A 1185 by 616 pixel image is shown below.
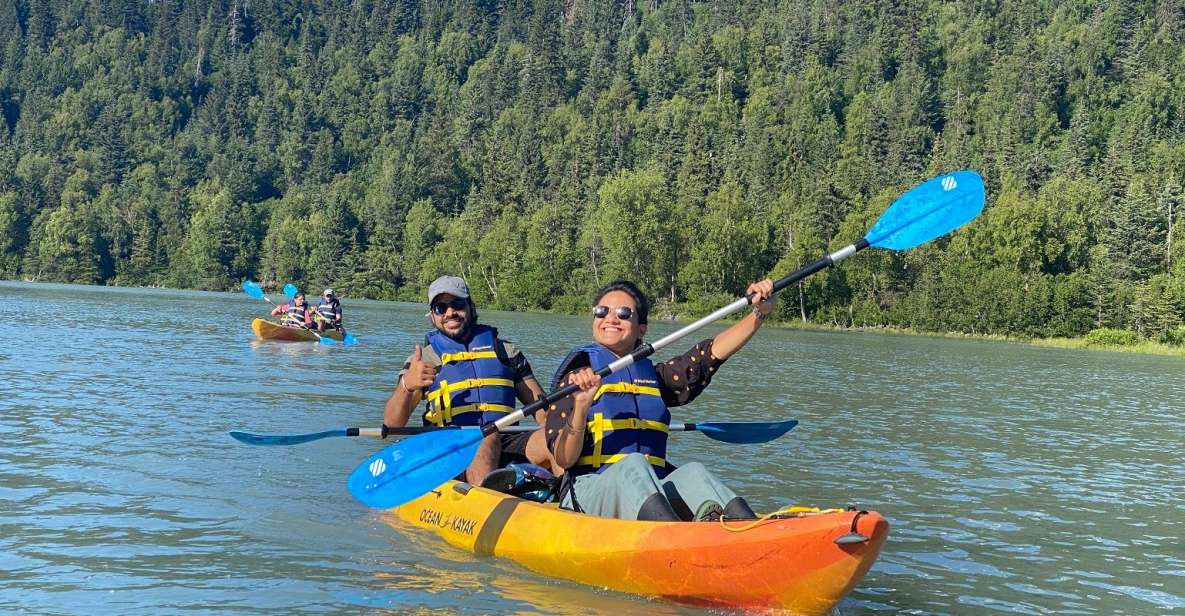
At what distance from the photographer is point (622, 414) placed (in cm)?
723

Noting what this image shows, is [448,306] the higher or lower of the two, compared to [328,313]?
higher

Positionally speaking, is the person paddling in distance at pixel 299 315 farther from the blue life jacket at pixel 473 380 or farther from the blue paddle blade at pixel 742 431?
the blue paddle blade at pixel 742 431

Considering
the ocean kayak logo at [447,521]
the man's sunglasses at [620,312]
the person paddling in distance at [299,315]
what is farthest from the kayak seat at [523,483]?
the person paddling in distance at [299,315]

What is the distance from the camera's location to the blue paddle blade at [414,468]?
7.74 m

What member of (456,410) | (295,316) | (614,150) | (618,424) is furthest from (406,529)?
(614,150)

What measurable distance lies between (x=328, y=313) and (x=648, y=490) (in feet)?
79.9

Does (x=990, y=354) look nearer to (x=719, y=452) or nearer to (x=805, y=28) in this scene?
(x=719, y=452)

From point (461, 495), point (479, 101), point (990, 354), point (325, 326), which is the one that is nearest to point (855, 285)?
point (990, 354)

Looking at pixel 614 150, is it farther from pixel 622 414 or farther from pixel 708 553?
pixel 708 553

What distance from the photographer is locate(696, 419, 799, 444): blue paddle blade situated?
8859 millimetres

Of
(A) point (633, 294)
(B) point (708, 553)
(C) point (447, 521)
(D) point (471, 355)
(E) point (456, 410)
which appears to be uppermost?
(A) point (633, 294)

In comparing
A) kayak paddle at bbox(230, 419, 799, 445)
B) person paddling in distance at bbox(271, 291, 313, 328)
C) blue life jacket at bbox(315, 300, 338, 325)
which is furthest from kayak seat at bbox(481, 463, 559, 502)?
blue life jacket at bbox(315, 300, 338, 325)

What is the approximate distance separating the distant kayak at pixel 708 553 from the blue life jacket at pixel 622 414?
1.53ft

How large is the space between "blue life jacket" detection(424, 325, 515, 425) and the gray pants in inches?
66.9
